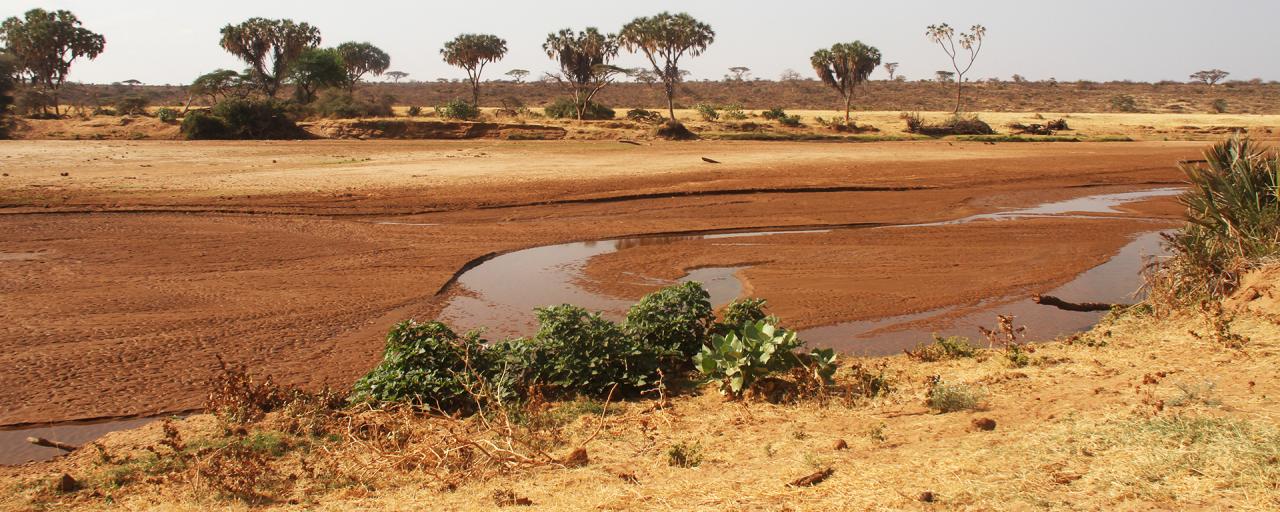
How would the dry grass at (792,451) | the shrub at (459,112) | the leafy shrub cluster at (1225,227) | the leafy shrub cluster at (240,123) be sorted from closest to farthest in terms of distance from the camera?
the dry grass at (792,451), the leafy shrub cluster at (1225,227), the leafy shrub cluster at (240,123), the shrub at (459,112)

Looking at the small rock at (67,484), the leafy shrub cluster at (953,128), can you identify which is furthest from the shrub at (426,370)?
the leafy shrub cluster at (953,128)

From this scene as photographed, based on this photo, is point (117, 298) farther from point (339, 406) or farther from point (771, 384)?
point (771, 384)

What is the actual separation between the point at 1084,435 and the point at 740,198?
1643cm

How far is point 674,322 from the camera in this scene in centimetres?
802

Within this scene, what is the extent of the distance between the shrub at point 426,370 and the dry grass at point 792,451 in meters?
0.24

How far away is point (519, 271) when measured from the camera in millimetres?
13836

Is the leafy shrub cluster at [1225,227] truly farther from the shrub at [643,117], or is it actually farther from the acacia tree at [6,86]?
the acacia tree at [6,86]

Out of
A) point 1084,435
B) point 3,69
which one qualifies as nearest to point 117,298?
point 1084,435

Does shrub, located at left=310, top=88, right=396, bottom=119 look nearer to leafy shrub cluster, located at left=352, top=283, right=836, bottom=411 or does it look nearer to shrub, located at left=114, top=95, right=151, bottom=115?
shrub, located at left=114, top=95, right=151, bottom=115

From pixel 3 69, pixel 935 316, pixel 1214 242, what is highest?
pixel 3 69

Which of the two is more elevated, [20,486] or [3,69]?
[3,69]

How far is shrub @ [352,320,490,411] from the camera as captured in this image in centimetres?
718

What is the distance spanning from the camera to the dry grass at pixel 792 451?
4547 millimetres

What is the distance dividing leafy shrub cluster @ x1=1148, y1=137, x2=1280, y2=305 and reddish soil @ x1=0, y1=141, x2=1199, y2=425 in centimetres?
300
